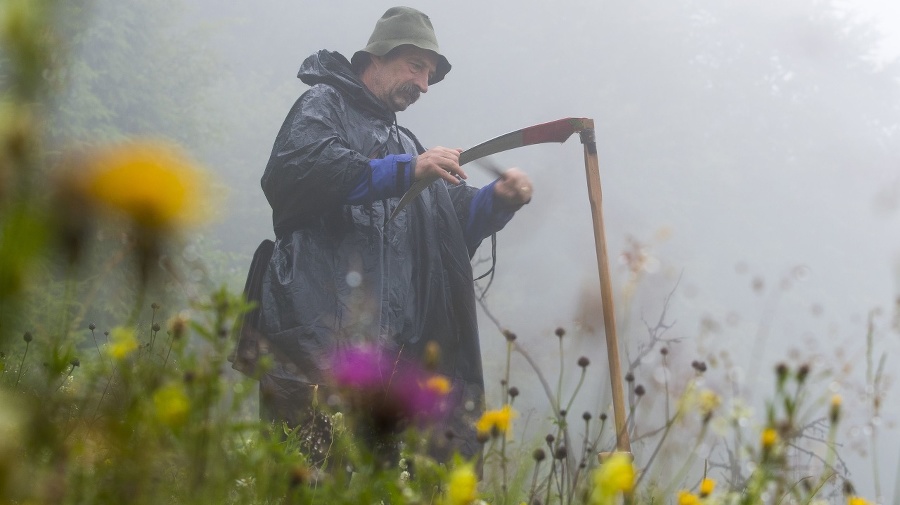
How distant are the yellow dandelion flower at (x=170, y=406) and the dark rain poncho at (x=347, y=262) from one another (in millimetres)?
2079

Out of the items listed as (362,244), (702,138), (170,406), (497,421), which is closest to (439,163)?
(362,244)

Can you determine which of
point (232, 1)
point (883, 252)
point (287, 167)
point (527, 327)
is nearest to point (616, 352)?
point (287, 167)

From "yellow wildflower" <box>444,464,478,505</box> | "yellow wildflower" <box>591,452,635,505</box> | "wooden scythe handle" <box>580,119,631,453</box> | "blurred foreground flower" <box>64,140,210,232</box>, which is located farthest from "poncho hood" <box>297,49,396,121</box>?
"blurred foreground flower" <box>64,140,210,232</box>

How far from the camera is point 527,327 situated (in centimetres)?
2298

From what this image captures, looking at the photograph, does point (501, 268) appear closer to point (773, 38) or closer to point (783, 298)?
point (783, 298)

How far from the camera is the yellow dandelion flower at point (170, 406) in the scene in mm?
696

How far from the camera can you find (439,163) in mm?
2730

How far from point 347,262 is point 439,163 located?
0.50 metres

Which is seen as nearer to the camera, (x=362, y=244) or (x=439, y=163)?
(x=439, y=163)

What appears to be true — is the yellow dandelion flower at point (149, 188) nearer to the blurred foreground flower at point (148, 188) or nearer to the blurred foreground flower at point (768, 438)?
the blurred foreground flower at point (148, 188)


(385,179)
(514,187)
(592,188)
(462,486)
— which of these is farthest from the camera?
(514,187)

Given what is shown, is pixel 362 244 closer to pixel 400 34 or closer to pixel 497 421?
pixel 400 34

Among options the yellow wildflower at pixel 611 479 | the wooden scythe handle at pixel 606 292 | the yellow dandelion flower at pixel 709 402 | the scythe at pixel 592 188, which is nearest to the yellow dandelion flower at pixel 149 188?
the yellow wildflower at pixel 611 479

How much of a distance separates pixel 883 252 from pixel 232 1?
26.4 m
